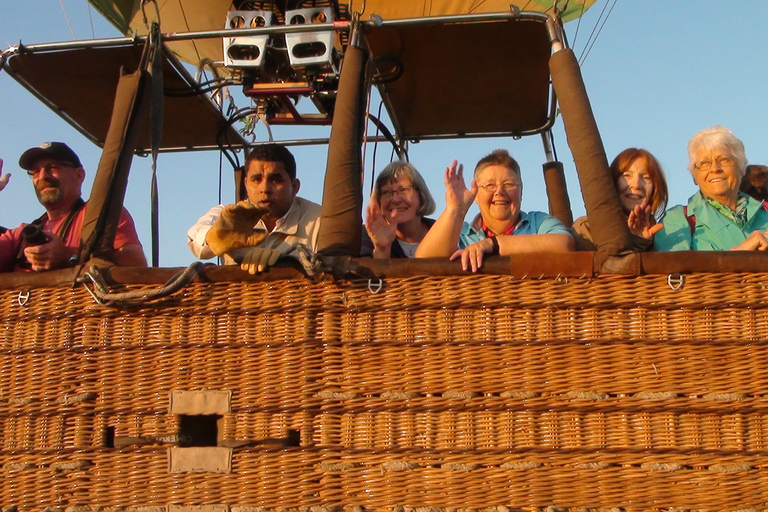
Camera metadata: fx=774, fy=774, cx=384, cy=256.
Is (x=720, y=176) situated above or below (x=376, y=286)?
above

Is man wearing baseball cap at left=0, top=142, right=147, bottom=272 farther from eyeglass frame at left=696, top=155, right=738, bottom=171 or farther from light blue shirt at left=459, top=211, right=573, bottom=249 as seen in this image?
eyeglass frame at left=696, top=155, right=738, bottom=171

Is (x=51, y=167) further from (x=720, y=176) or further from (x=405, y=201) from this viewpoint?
(x=720, y=176)

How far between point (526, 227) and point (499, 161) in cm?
36

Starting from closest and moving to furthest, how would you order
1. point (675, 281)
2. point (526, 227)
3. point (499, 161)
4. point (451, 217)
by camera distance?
1. point (675, 281)
2. point (451, 217)
3. point (526, 227)
4. point (499, 161)

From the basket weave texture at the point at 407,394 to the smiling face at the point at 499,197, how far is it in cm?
80

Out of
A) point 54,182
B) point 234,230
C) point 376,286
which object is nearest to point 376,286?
point 376,286

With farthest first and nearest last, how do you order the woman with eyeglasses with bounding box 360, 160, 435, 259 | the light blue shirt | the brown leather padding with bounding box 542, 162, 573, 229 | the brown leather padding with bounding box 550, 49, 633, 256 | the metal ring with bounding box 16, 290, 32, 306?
the brown leather padding with bounding box 542, 162, 573, 229
the woman with eyeglasses with bounding box 360, 160, 435, 259
the light blue shirt
the metal ring with bounding box 16, 290, 32, 306
the brown leather padding with bounding box 550, 49, 633, 256

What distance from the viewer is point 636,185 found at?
10.3 feet

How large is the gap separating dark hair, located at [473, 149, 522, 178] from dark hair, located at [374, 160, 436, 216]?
12.1 inches

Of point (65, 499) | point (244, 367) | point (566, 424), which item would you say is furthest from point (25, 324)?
point (566, 424)

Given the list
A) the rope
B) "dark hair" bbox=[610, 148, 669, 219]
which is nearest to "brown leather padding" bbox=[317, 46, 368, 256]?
the rope

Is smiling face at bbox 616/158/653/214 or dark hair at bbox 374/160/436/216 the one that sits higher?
dark hair at bbox 374/160/436/216

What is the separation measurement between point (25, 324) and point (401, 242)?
1543mm

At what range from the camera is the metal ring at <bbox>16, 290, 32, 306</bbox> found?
8.70 feet
